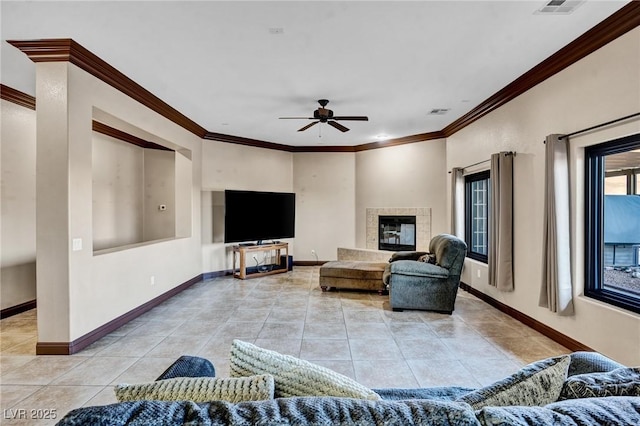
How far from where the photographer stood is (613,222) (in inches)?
122

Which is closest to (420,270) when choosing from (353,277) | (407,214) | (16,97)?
(353,277)

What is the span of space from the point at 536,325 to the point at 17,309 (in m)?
6.53

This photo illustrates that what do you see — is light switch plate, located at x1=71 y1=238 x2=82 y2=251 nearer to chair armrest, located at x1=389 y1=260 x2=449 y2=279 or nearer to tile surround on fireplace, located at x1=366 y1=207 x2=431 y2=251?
chair armrest, located at x1=389 y1=260 x2=449 y2=279

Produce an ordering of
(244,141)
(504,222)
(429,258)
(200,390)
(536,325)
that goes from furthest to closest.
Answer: (244,141), (429,258), (504,222), (536,325), (200,390)

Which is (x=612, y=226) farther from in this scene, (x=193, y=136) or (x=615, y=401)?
(x=193, y=136)

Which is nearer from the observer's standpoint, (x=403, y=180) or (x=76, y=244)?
(x=76, y=244)

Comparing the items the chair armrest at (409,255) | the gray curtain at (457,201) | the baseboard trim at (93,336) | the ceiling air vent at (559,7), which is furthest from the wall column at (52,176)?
the gray curtain at (457,201)

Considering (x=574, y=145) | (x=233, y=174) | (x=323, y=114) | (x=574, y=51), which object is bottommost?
(x=574, y=145)

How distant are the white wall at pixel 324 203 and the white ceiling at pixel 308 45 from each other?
125 inches

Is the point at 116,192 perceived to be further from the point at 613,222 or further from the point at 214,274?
the point at 613,222

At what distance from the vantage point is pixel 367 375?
282cm

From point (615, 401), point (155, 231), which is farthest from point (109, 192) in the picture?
point (615, 401)

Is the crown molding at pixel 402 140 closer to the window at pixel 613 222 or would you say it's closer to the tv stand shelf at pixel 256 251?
the tv stand shelf at pixel 256 251

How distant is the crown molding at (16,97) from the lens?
4.31 m
